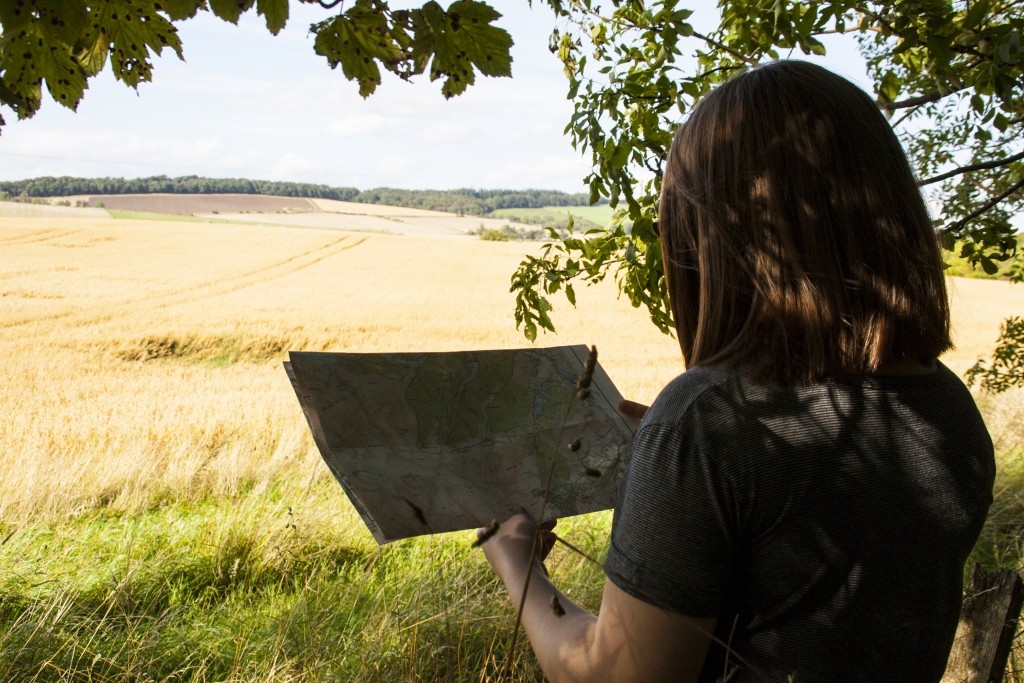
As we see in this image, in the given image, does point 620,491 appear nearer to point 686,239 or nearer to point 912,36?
point 686,239

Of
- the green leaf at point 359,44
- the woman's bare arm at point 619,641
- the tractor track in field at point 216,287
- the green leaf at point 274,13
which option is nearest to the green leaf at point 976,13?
the green leaf at point 359,44

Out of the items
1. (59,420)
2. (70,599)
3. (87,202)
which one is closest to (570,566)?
(70,599)

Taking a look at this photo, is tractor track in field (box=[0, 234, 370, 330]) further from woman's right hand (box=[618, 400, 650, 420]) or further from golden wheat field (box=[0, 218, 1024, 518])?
woman's right hand (box=[618, 400, 650, 420])

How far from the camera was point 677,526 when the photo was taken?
0.90 metres

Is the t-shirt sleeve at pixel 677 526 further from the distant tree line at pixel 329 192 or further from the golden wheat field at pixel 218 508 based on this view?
the distant tree line at pixel 329 192

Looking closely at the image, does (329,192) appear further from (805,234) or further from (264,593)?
(805,234)

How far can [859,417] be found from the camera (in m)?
0.96

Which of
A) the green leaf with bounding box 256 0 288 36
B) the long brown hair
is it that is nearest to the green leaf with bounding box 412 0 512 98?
the green leaf with bounding box 256 0 288 36

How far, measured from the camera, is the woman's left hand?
1246 millimetres

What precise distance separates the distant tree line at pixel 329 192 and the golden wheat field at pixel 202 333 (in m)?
10.6

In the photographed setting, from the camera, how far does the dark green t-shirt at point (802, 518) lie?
90 centimetres

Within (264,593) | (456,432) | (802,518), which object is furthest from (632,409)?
(264,593)

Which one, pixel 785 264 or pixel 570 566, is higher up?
pixel 785 264

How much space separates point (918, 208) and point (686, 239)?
0.34 metres
